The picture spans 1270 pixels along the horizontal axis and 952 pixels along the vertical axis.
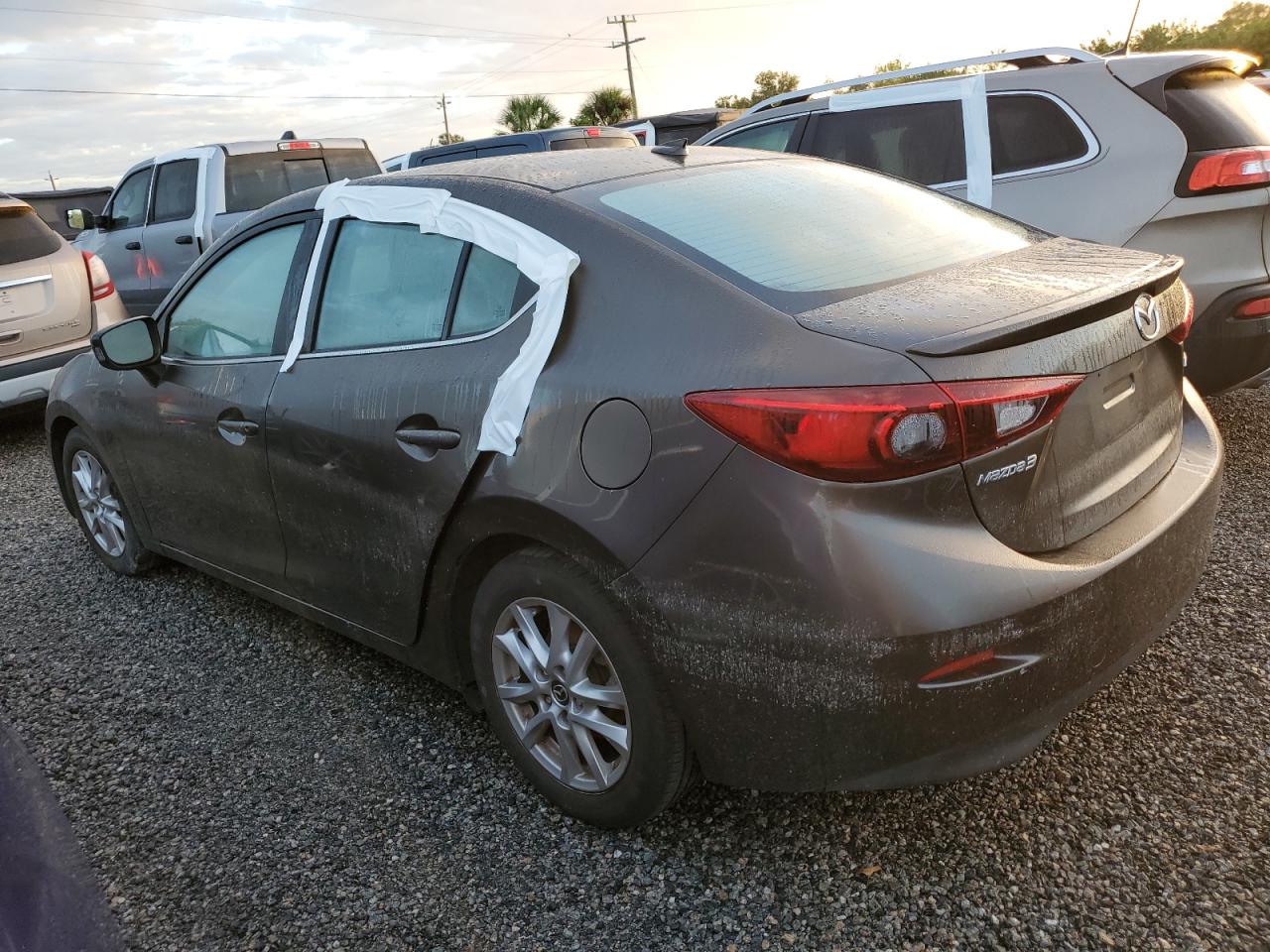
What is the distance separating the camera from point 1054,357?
2021 mm

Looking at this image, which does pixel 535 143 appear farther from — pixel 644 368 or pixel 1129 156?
pixel 644 368

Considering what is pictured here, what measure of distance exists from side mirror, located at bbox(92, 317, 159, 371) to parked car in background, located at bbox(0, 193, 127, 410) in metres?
4.13

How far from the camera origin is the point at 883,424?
188 centimetres

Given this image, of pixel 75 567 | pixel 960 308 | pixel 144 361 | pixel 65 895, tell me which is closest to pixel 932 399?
pixel 960 308

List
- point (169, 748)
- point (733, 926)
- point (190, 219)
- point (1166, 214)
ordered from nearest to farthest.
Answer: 1. point (733, 926)
2. point (169, 748)
3. point (1166, 214)
4. point (190, 219)

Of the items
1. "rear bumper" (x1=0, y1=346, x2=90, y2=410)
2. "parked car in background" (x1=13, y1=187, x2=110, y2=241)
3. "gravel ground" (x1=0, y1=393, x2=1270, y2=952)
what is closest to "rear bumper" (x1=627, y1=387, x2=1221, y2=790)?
"gravel ground" (x1=0, y1=393, x2=1270, y2=952)

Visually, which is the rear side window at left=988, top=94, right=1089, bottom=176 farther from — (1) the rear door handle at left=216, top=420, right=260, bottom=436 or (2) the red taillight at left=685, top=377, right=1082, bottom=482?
(1) the rear door handle at left=216, top=420, right=260, bottom=436

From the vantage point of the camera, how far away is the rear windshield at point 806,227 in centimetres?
228

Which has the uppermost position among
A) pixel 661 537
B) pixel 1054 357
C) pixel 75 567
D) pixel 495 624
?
pixel 1054 357

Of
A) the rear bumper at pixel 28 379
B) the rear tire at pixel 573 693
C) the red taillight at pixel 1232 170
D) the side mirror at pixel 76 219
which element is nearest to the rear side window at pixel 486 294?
the rear tire at pixel 573 693

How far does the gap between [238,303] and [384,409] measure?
3.57 ft

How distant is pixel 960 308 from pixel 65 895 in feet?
8.27

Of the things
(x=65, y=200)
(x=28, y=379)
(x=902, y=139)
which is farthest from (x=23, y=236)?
(x=65, y=200)

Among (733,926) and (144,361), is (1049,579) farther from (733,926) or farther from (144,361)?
(144,361)
